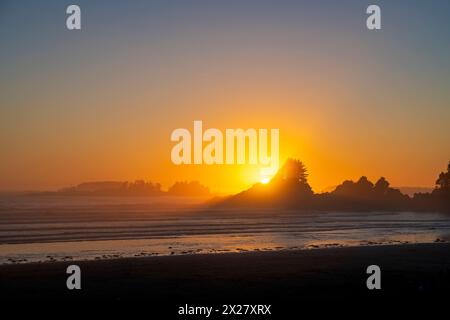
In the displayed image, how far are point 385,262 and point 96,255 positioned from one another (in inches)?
725

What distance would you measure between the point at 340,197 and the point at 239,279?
475ft

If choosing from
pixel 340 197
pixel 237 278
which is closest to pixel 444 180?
pixel 340 197

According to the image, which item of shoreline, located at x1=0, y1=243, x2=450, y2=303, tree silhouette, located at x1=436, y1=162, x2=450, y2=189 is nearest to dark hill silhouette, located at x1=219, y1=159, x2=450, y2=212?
tree silhouette, located at x1=436, y1=162, x2=450, y2=189

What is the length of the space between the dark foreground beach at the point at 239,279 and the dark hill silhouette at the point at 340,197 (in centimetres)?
11853

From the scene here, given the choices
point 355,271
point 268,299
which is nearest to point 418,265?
point 355,271

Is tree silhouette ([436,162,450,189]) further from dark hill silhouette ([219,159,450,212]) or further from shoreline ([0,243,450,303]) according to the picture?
shoreline ([0,243,450,303])

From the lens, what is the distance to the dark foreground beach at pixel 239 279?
65.3 feet

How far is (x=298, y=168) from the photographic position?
172 meters

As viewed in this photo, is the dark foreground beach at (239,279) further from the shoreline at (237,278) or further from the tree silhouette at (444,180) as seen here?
the tree silhouette at (444,180)

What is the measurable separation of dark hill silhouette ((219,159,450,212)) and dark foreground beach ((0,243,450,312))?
11853cm

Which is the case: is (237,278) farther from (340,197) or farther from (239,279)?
(340,197)

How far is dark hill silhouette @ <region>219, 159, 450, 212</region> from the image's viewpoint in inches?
6048

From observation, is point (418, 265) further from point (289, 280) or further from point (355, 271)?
point (289, 280)

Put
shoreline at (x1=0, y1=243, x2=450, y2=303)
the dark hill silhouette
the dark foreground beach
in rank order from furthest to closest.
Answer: the dark hill silhouette → shoreline at (x1=0, y1=243, x2=450, y2=303) → the dark foreground beach
